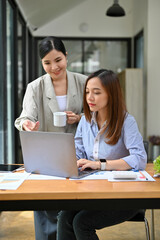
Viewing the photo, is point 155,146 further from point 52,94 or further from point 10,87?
point 52,94

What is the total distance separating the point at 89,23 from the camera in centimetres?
870

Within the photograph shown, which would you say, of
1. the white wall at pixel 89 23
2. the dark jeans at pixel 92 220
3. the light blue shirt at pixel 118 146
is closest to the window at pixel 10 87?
the light blue shirt at pixel 118 146

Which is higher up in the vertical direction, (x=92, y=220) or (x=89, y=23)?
(x=89, y=23)

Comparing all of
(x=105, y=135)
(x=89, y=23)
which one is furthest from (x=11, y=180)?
(x=89, y=23)

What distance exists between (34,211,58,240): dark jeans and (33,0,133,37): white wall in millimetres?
7061

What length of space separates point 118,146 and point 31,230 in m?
1.36

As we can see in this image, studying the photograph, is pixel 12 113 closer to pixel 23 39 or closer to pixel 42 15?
pixel 23 39

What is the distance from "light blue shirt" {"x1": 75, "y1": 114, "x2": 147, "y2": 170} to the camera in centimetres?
186

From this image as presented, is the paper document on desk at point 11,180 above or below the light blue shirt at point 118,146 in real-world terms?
below

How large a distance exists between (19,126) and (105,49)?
688cm

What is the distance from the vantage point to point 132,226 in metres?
2.99

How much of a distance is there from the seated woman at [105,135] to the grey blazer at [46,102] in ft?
1.26

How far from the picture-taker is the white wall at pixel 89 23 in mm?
8664

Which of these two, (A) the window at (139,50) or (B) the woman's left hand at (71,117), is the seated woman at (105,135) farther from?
(A) the window at (139,50)
